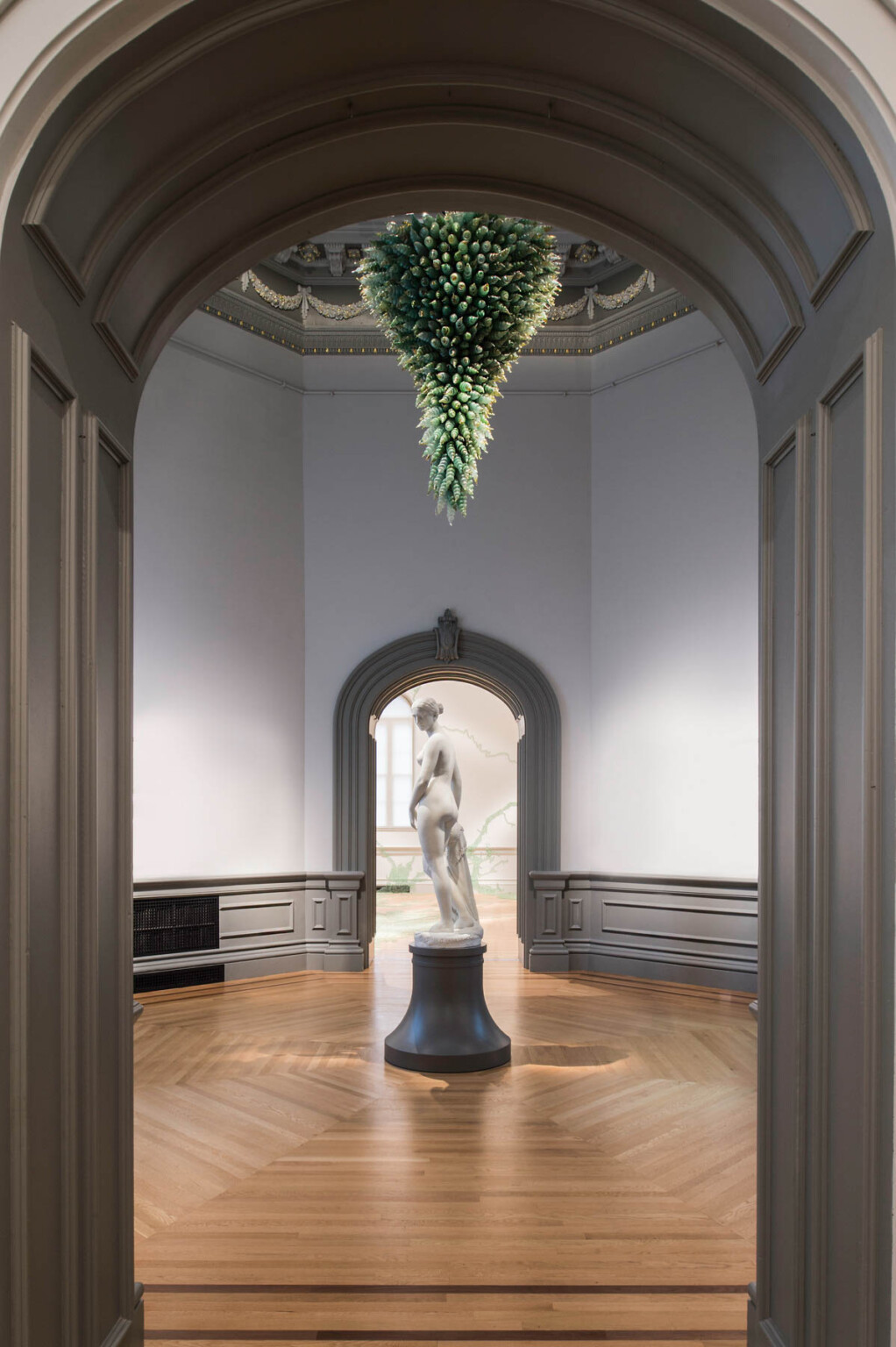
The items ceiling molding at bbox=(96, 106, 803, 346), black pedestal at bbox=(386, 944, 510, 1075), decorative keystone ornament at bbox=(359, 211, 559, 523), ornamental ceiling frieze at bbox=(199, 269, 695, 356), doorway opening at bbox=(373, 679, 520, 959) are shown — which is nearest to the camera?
ceiling molding at bbox=(96, 106, 803, 346)

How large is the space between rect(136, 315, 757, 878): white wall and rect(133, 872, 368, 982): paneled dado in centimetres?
18

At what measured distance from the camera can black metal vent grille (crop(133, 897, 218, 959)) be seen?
791 cm

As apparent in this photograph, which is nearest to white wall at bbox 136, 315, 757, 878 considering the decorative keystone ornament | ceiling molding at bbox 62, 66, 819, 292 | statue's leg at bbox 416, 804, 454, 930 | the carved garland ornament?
the carved garland ornament

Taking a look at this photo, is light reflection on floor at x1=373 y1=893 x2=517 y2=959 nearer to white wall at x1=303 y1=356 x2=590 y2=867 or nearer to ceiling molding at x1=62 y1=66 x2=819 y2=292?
white wall at x1=303 y1=356 x2=590 y2=867

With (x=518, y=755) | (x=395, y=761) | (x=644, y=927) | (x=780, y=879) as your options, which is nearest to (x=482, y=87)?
(x=780, y=879)

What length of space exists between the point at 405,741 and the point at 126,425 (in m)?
12.8

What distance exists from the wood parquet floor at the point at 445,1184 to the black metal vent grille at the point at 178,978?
2.45 ft

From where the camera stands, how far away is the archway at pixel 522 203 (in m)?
1.97

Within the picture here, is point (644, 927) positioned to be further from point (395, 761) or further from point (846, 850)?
point (395, 761)

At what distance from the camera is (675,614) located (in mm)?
8414

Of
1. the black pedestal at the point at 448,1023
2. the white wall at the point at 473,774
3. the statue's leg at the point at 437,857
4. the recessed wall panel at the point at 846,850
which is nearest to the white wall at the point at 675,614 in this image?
the statue's leg at the point at 437,857

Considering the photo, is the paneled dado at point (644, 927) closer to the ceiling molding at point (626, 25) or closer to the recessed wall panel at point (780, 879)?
the recessed wall panel at point (780, 879)

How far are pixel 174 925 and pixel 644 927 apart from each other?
12.4 feet

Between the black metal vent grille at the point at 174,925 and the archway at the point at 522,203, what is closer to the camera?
the archway at the point at 522,203
